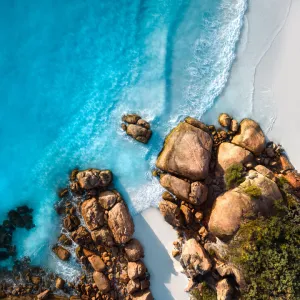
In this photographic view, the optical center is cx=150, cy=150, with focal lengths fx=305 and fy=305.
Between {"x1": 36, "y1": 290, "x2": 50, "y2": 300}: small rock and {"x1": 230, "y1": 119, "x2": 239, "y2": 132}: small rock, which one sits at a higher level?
{"x1": 230, "y1": 119, "x2": 239, "y2": 132}: small rock

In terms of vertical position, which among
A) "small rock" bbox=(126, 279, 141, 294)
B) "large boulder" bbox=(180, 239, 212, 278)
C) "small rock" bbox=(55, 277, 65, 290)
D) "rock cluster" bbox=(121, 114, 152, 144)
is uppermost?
"rock cluster" bbox=(121, 114, 152, 144)

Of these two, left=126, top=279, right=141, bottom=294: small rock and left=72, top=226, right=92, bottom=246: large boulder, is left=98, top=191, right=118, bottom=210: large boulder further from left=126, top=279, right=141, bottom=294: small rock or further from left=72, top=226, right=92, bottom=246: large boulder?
left=126, top=279, right=141, bottom=294: small rock

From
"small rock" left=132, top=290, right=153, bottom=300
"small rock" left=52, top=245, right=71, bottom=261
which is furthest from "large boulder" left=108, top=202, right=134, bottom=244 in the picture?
"small rock" left=52, top=245, right=71, bottom=261

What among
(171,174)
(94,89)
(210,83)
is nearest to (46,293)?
(171,174)

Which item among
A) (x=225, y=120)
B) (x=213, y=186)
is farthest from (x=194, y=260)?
(x=225, y=120)

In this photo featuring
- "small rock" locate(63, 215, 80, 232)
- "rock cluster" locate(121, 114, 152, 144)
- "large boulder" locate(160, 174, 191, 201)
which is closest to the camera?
"large boulder" locate(160, 174, 191, 201)

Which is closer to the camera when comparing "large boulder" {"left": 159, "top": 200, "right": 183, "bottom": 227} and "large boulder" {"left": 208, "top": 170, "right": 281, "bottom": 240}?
"large boulder" {"left": 208, "top": 170, "right": 281, "bottom": 240}

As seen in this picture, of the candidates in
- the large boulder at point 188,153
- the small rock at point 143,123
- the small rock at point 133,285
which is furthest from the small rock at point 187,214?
the small rock at point 143,123

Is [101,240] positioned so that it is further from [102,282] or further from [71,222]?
[102,282]
